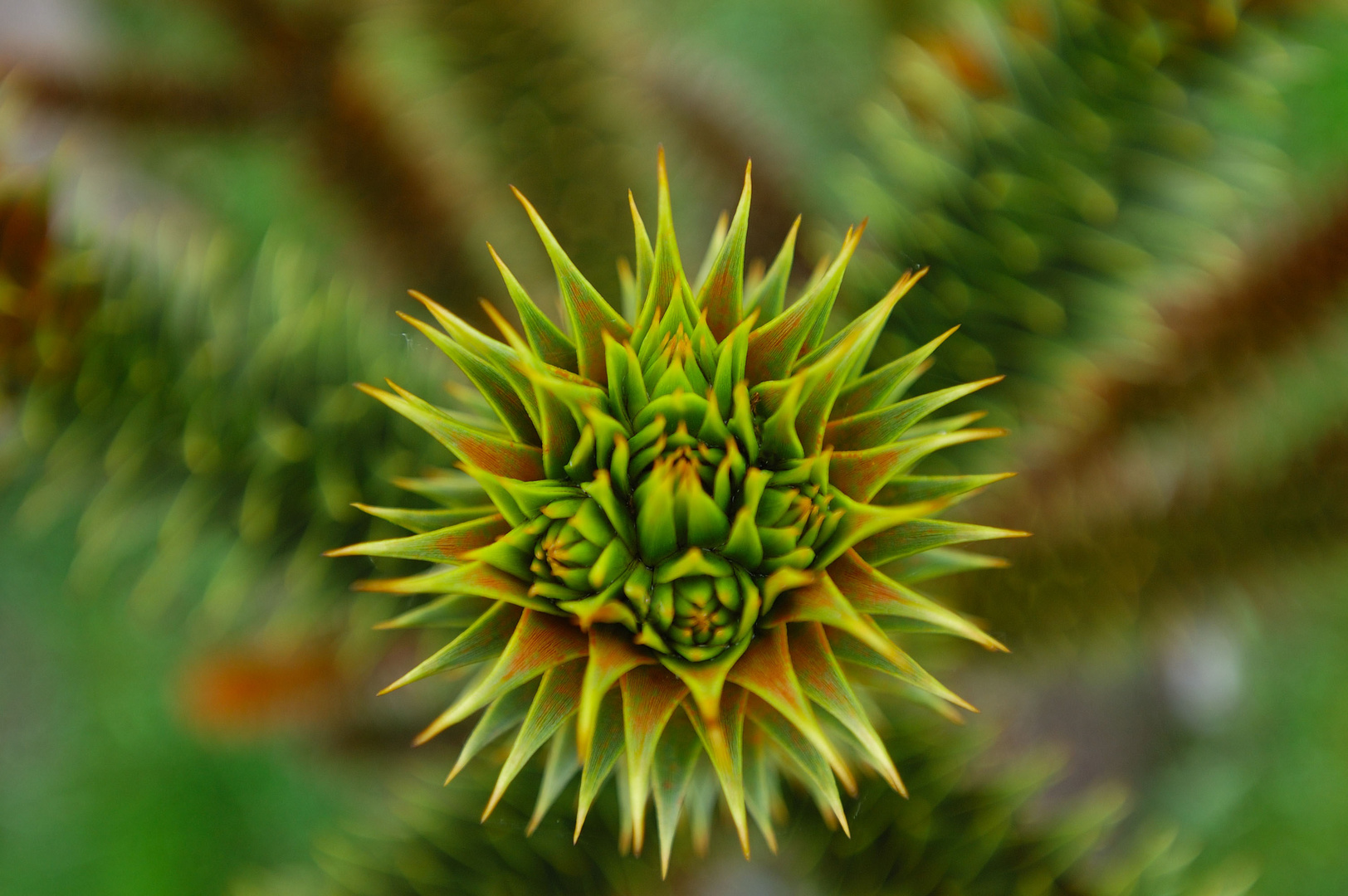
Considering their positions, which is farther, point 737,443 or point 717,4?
point 717,4

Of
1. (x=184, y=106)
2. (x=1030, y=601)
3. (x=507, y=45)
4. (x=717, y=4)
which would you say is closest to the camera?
(x=1030, y=601)

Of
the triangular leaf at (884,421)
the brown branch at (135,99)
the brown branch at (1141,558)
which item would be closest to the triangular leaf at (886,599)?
the triangular leaf at (884,421)

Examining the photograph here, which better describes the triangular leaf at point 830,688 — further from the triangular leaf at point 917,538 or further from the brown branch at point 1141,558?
the brown branch at point 1141,558

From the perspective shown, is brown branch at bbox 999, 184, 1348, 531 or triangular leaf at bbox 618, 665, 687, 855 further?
brown branch at bbox 999, 184, 1348, 531

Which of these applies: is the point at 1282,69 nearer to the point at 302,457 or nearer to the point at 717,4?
the point at 302,457

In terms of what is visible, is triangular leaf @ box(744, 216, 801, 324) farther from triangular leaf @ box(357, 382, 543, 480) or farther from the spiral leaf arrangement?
triangular leaf @ box(357, 382, 543, 480)

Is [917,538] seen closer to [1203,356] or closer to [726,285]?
[726,285]

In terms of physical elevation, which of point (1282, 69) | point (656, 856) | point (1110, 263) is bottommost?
point (656, 856)

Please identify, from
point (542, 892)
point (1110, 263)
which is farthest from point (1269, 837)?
point (542, 892)

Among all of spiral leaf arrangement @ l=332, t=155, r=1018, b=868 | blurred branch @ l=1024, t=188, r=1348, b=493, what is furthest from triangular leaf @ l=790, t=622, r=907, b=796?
blurred branch @ l=1024, t=188, r=1348, b=493
